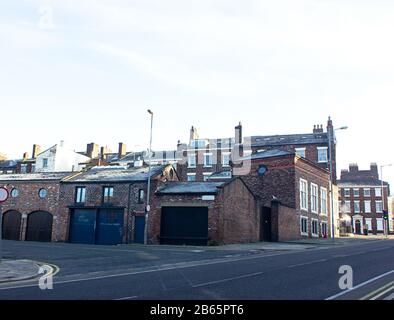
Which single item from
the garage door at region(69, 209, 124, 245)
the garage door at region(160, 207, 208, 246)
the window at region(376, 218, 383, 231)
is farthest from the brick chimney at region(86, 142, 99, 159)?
the window at region(376, 218, 383, 231)

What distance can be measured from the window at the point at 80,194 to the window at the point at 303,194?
22571mm

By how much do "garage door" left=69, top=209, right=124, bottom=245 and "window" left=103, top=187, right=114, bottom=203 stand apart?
89cm

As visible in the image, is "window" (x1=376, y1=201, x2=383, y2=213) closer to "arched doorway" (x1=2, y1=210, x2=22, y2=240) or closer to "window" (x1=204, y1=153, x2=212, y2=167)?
"window" (x1=204, y1=153, x2=212, y2=167)

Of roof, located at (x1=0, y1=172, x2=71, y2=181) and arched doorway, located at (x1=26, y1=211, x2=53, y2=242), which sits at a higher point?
roof, located at (x1=0, y1=172, x2=71, y2=181)

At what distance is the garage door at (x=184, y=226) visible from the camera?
99.5 feet

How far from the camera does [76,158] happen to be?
223ft

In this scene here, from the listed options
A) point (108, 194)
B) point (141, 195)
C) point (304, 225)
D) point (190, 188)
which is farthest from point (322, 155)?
point (108, 194)

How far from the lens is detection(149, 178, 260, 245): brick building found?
30.0 m

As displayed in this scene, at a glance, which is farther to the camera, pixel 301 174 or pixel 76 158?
pixel 76 158

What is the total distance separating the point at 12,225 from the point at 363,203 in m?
65.2

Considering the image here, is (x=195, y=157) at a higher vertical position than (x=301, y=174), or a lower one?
higher

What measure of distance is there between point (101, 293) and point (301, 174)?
118 ft
